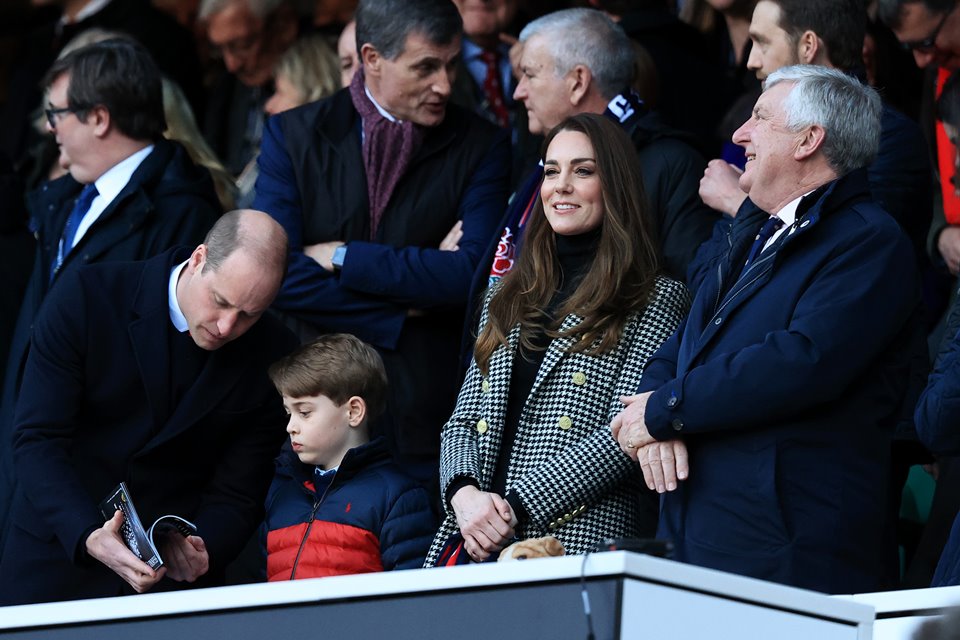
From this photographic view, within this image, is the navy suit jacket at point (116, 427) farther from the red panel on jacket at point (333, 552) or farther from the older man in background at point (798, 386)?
the older man in background at point (798, 386)

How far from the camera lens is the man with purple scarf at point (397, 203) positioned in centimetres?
542

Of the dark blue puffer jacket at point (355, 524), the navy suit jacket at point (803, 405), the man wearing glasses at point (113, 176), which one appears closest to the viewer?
the navy suit jacket at point (803, 405)

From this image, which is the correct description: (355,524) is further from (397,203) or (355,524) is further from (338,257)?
(397,203)

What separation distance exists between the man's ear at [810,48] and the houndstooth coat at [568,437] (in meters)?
0.89

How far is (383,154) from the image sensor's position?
564 centimetres

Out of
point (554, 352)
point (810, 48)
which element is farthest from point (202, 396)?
point (810, 48)

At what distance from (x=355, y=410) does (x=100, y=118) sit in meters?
1.61

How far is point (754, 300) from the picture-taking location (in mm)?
4176

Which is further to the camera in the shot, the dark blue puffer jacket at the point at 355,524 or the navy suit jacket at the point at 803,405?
the dark blue puffer jacket at the point at 355,524

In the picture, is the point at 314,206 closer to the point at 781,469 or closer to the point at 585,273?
the point at 585,273

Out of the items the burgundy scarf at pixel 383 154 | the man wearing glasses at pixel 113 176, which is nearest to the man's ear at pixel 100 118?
the man wearing glasses at pixel 113 176

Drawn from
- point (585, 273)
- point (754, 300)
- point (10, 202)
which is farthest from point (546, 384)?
point (10, 202)

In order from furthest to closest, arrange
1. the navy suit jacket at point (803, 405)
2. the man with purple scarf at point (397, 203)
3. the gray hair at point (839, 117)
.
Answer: the man with purple scarf at point (397, 203), the gray hair at point (839, 117), the navy suit jacket at point (803, 405)

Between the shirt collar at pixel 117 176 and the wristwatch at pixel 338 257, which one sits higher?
the shirt collar at pixel 117 176
